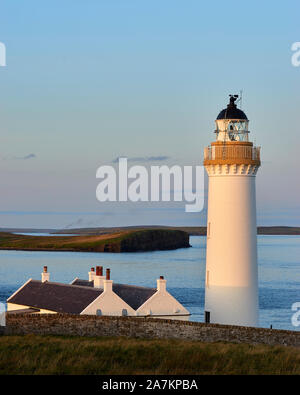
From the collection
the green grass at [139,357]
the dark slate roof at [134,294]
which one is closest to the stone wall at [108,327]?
the green grass at [139,357]

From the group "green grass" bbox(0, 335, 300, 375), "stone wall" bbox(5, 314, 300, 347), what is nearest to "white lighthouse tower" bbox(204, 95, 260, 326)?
"stone wall" bbox(5, 314, 300, 347)

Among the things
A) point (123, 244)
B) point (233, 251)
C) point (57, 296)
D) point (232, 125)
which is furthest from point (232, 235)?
point (123, 244)

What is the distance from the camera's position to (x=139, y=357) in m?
19.0

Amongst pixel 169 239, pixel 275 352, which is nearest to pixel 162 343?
pixel 275 352

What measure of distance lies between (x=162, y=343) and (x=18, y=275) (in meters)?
68.2

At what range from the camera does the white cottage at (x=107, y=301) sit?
2844 cm

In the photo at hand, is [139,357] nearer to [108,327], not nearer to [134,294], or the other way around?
[108,327]

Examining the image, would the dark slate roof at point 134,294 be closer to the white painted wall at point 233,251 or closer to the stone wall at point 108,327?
the white painted wall at point 233,251

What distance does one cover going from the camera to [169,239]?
19562 centimetres

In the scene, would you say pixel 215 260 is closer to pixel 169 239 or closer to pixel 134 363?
pixel 134 363

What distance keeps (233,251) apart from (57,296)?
9.41 metres

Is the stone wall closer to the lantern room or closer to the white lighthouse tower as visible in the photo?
the white lighthouse tower

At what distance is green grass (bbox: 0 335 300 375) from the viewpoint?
1730 centimetres
